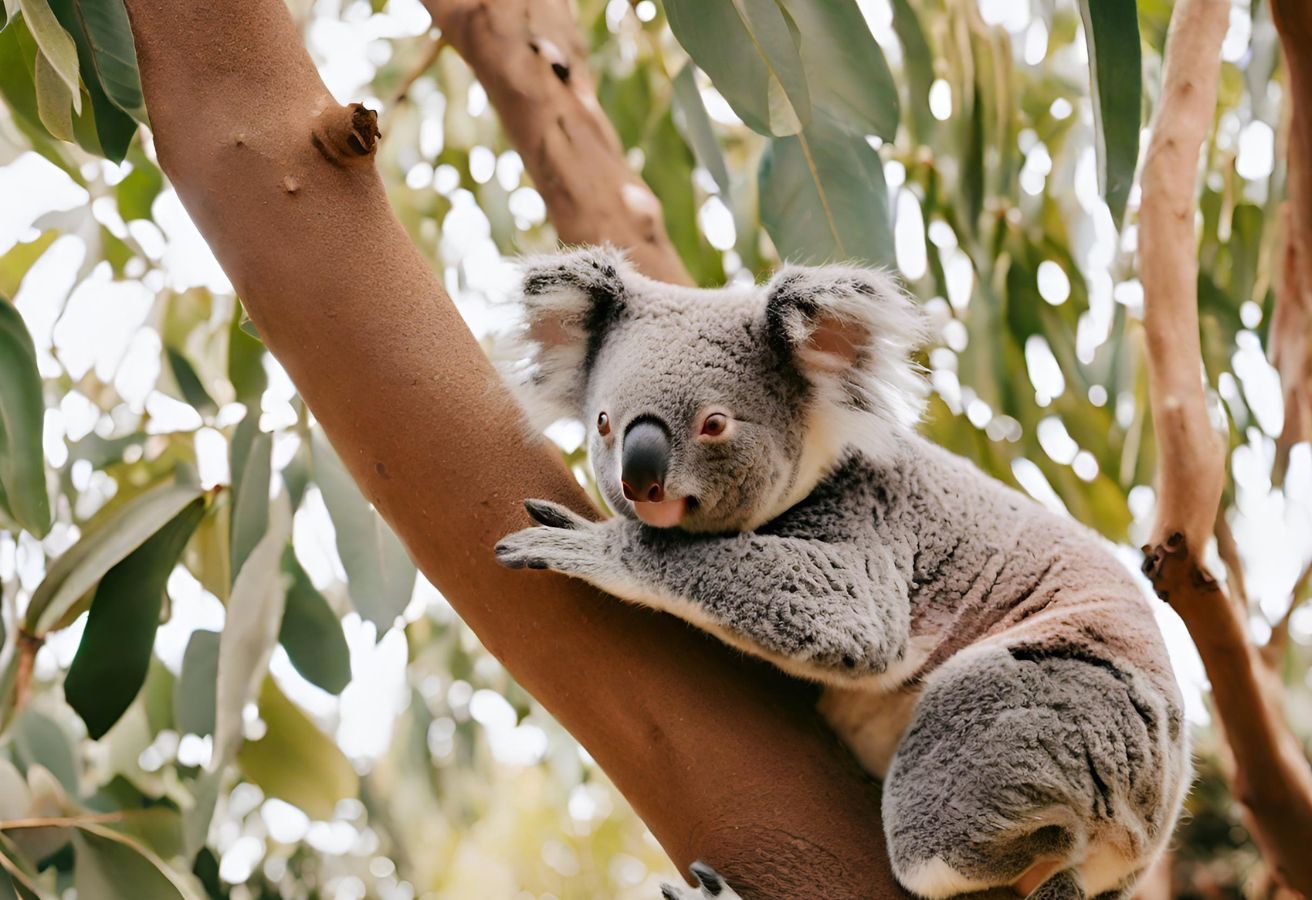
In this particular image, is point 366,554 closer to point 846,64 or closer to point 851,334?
point 851,334

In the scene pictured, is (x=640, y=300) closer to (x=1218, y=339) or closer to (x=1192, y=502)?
(x=1192, y=502)

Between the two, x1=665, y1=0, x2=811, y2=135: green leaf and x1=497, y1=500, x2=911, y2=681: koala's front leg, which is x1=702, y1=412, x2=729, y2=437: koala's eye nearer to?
x1=497, y1=500, x2=911, y2=681: koala's front leg

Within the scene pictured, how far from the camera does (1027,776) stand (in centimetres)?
144

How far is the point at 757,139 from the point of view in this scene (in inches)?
139

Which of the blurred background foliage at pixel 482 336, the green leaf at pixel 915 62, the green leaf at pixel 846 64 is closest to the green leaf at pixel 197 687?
the blurred background foliage at pixel 482 336

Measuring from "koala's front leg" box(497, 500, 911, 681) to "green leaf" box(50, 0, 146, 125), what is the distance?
2.80 ft

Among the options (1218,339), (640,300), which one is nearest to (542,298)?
(640,300)

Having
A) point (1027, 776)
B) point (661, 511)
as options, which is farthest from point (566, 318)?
point (1027, 776)

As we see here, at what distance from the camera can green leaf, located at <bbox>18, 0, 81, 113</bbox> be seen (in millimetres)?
1530

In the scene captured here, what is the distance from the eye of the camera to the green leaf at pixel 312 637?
7.74 feet

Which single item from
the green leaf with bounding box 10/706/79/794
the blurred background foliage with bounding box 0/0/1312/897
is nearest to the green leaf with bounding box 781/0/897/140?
the blurred background foliage with bounding box 0/0/1312/897

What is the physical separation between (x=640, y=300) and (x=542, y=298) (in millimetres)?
144

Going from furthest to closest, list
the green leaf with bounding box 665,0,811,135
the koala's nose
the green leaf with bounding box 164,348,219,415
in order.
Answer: the green leaf with bounding box 164,348,219,415 < the green leaf with bounding box 665,0,811,135 < the koala's nose

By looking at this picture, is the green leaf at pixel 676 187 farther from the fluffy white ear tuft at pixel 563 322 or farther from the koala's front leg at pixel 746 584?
the koala's front leg at pixel 746 584
